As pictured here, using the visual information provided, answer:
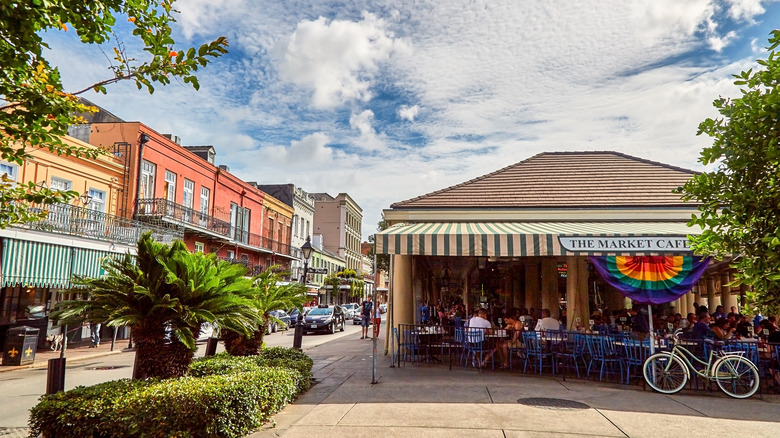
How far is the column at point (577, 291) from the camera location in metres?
13.5

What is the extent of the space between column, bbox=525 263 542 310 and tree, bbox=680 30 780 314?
15646mm

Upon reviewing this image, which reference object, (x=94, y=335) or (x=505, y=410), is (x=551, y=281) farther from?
(x=94, y=335)

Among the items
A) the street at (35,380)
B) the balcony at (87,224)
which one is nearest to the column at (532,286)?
the balcony at (87,224)

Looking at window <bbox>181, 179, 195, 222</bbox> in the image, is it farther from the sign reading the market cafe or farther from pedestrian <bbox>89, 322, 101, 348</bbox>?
the sign reading the market cafe

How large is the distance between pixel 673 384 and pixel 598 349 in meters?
1.45

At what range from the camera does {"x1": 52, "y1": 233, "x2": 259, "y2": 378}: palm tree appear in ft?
22.3

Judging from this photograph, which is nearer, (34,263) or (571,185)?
(34,263)

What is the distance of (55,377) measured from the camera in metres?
6.55

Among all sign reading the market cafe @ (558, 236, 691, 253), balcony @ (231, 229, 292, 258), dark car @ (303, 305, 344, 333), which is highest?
balcony @ (231, 229, 292, 258)

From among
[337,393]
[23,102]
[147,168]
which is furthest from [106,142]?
[23,102]

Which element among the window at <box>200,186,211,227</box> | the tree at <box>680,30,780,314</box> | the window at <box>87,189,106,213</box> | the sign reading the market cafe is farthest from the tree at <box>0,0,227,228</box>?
the window at <box>200,186,211,227</box>

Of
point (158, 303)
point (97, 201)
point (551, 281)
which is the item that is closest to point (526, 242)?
point (158, 303)

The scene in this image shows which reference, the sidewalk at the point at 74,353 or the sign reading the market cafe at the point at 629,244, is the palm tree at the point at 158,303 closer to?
the sign reading the market cafe at the point at 629,244

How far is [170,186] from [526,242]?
2002 cm
